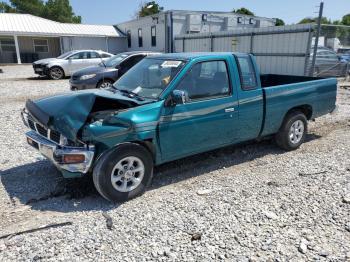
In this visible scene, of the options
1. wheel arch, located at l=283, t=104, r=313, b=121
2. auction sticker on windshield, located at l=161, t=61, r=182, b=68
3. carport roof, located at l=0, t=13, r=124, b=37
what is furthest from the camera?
carport roof, located at l=0, t=13, r=124, b=37

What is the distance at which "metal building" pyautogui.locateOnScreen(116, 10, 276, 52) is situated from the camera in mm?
25359

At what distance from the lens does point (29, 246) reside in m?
3.09

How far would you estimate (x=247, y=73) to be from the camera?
4906mm

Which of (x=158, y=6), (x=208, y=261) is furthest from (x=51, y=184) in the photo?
(x=158, y=6)

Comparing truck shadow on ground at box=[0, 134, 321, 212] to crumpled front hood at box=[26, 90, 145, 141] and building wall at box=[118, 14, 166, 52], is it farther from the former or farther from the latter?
building wall at box=[118, 14, 166, 52]

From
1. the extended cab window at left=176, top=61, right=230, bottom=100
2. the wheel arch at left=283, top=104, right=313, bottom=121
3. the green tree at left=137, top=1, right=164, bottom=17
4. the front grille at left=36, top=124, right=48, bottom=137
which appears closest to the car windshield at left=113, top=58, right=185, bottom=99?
the extended cab window at left=176, top=61, right=230, bottom=100

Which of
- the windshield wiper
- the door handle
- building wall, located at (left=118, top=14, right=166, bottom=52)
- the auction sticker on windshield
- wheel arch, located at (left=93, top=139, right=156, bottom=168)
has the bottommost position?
wheel arch, located at (left=93, top=139, right=156, bottom=168)

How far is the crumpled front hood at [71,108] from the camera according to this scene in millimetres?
3551

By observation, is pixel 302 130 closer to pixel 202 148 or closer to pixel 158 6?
pixel 202 148

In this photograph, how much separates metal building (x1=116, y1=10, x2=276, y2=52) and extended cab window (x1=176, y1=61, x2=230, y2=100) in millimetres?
20500

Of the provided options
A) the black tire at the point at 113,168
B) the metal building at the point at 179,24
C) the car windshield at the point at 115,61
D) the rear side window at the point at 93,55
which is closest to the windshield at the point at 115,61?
the car windshield at the point at 115,61

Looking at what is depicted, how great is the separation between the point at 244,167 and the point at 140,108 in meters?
2.14

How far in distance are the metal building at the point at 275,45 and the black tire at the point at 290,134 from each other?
6.92 metres

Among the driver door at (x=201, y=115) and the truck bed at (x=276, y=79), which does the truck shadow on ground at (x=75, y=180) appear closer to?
the driver door at (x=201, y=115)
